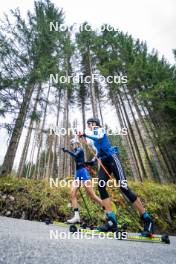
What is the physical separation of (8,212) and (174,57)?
21739mm

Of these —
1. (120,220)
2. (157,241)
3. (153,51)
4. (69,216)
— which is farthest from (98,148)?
(153,51)

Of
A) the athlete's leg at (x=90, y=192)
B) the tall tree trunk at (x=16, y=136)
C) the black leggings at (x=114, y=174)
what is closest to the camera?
the black leggings at (x=114, y=174)

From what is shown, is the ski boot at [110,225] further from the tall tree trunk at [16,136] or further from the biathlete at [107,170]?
the tall tree trunk at [16,136]

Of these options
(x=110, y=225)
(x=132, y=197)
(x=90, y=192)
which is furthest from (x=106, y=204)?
(x=90, y=192)

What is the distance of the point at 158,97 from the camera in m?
17.4

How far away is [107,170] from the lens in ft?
13.7

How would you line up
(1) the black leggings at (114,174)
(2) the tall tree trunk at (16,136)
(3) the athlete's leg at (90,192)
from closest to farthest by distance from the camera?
1. (1) the black leggings at (114,174)
2. (3) the athlete's leg at (90,192)
3. (2) the tall tree trunk at (16,136)

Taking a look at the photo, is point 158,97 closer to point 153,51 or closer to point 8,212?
point 153,51

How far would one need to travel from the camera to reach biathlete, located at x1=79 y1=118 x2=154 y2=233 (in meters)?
3.81

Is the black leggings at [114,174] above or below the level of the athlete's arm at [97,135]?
below

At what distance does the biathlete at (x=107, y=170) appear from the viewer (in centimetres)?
381
